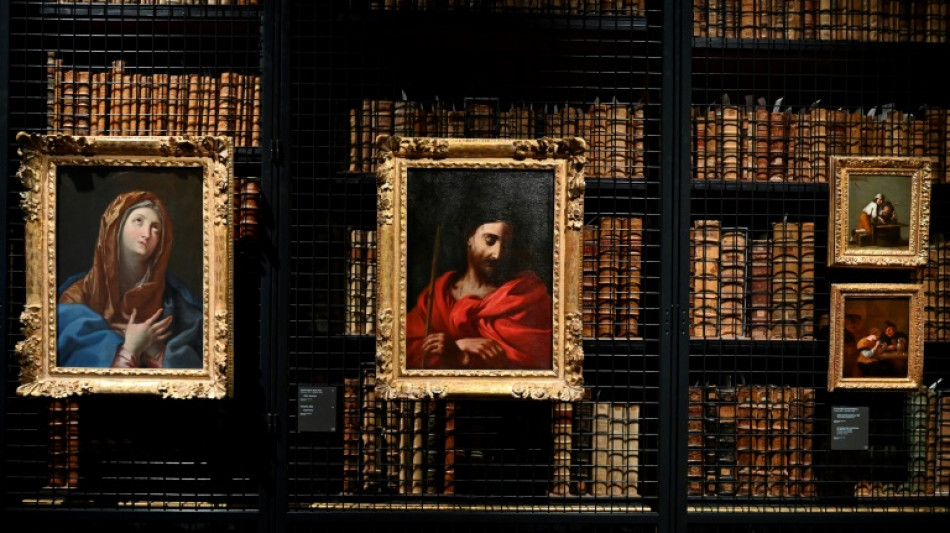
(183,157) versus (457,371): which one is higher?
(183,157)

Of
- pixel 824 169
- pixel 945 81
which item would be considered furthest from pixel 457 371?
pixel 945 81

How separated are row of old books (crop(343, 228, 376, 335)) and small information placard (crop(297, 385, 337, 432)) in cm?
21

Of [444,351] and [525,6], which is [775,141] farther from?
[444,351]

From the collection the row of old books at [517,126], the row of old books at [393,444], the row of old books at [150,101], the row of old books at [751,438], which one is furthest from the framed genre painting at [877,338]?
the row of old books at [150,101]

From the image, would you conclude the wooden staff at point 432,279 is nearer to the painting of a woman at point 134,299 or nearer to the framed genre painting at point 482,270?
the framed genre painting at point 482,270

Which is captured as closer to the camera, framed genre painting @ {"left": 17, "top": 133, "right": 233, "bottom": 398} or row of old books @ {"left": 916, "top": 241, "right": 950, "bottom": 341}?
framed genre painting @ {"left": 17, "top": 133, "right": 233, "bottom": 398}

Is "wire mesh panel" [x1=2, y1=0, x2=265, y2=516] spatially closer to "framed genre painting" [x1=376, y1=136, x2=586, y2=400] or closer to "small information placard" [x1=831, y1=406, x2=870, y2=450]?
"framed genre painting" [x1=376, y1=136, x2=586, y2=400]

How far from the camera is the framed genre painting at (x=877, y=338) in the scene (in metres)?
2.33

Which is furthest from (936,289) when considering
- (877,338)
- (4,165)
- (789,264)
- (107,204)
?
(4,165)

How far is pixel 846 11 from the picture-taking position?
93.2 inches

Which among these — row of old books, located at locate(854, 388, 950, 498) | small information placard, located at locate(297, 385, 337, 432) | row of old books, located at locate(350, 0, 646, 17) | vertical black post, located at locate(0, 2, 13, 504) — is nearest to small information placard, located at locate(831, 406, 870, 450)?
row of old books, located at locate(854, 388, 950, 498)

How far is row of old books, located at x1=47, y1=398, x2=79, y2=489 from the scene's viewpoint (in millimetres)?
2338

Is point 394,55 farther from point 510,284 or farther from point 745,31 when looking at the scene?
point 745,31

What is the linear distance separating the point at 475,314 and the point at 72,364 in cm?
131
